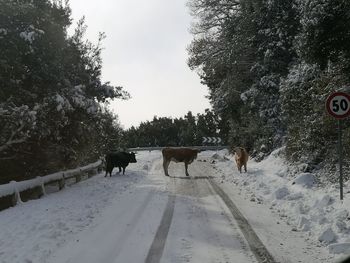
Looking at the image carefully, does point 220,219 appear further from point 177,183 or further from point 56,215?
point 177,183

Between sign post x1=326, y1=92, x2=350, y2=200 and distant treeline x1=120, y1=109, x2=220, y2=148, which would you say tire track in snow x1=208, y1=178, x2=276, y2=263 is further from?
distant treeline x1=120, y1=109, x2=220, y2=148

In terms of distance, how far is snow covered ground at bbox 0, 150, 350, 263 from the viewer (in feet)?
25.1

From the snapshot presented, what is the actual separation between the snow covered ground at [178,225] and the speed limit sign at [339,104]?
200 centimetres

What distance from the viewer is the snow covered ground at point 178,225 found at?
765 centimetres

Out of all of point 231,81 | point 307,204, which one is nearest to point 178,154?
point 231,81

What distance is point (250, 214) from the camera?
10891 mm

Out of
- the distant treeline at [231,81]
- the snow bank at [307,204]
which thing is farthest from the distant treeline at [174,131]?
the snow bank at [307,204]

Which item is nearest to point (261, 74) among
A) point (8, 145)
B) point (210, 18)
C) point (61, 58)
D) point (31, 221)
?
point (210, 18)

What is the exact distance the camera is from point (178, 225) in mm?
9820

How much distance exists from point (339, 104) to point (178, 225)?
16.1 ft

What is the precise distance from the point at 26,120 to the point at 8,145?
2025 millimetres

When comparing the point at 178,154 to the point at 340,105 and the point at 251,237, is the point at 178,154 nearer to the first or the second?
the point at 340,105

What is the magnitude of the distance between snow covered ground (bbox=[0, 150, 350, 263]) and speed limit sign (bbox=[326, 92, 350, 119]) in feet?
6.58

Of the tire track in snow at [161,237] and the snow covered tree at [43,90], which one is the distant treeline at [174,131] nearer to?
the snow covered tree at [43,90]
